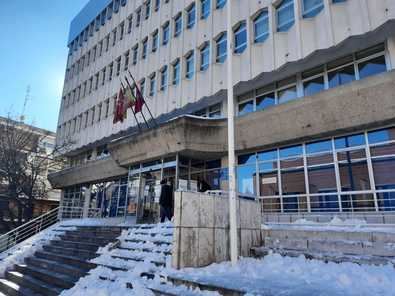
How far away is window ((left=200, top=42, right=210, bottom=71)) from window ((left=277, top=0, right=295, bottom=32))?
4406 mm

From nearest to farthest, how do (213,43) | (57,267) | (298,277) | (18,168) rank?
(298,277) → (57,267) → (213,43) → (18,168)

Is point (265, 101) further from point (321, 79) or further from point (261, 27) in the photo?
point (261, 27)

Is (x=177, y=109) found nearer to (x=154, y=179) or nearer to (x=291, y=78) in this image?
(x=154, y=179)

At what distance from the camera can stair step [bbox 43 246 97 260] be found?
9.47 meters

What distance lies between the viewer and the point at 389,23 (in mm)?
9633

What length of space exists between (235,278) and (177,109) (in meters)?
12.9

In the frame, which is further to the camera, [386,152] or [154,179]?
[154,179]

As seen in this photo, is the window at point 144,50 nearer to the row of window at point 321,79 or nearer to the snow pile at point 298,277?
the row of window at point 321,79

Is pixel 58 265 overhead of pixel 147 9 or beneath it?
beneath

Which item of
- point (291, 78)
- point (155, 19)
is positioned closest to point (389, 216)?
point (291, 78)

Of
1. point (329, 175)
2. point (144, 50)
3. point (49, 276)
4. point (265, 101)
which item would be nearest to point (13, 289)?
point (49, 276)

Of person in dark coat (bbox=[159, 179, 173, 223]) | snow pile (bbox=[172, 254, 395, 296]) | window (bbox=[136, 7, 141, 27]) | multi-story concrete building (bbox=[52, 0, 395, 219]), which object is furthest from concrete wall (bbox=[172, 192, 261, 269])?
window (bbox=[136, 7, 141, 27])

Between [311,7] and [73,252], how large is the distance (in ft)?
44.9

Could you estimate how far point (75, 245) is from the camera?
1116 cm
